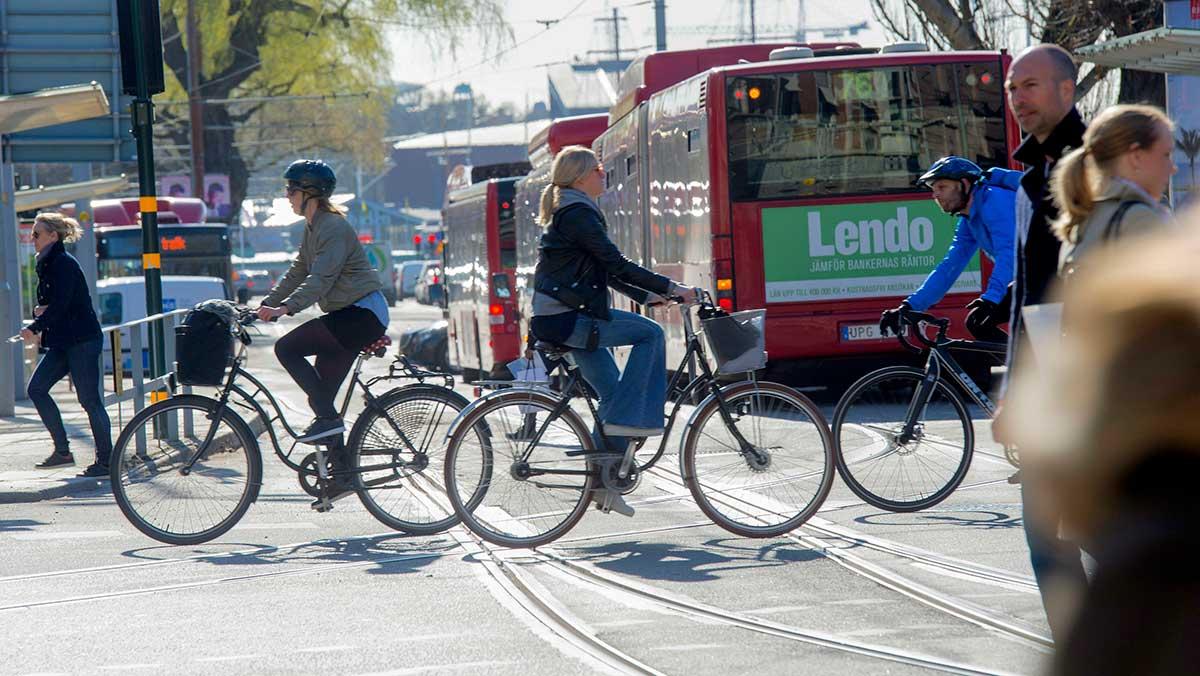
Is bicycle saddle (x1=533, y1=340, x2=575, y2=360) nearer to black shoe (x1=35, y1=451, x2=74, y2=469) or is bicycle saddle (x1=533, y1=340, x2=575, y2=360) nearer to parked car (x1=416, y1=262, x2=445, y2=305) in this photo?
black shoe (x1=35, y1=451, x2=74, y2=469)

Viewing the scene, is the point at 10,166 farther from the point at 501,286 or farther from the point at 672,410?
the point at 672,410

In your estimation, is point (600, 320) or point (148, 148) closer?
point (600, 320)

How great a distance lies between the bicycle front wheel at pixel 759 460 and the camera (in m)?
8.14

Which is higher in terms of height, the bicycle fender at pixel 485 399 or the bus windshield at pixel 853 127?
the bus windshield at pixel 853 127

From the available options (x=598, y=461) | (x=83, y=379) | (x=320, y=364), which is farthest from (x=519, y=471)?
(x=83, y=379)

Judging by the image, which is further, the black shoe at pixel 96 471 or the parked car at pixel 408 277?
the parked car at pixel 408 277

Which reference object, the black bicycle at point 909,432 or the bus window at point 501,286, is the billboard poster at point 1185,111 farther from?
the bus window at point 501,286

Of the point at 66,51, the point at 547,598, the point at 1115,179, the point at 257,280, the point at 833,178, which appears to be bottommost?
the point at 257,280

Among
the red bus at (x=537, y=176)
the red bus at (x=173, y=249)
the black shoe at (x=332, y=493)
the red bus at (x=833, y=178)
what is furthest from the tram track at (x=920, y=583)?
the red bus at (x=173, y=249)

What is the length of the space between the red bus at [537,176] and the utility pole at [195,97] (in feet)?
58.5

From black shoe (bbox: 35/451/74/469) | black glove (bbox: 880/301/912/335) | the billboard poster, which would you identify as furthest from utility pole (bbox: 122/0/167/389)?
the billboard poster

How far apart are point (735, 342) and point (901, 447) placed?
1.20 metres

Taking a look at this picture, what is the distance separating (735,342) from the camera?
8.13 m

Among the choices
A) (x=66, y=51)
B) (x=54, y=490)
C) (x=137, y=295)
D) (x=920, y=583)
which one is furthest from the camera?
(x=137, y=295)
